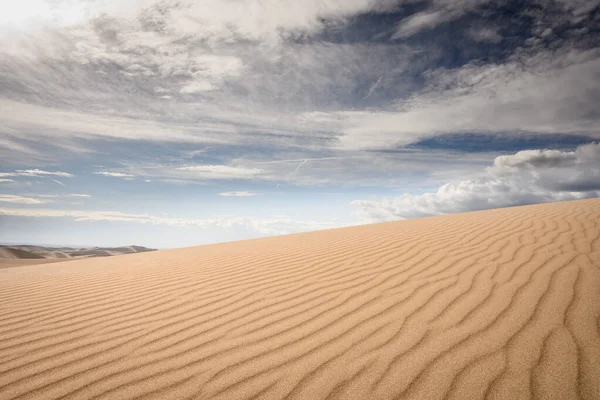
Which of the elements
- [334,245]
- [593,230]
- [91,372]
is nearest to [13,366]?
[91,372]

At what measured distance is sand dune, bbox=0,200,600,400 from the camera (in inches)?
78.2

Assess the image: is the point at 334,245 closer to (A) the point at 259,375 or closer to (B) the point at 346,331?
(B) the point at 346,331

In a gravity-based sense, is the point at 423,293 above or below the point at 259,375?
above

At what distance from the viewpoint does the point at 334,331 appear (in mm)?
2646

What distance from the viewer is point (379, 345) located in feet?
7.82

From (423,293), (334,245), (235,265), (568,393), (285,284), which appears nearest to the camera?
(568,393)

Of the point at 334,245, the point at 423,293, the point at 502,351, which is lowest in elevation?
the point at 502,351

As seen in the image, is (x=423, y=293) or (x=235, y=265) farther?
(x=235, y=265)

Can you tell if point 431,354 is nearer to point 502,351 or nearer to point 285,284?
point 502,351

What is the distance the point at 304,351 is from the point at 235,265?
11.3 feet

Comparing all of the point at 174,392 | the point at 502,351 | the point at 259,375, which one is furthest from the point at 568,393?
the point at 174,392

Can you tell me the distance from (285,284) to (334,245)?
274 cm

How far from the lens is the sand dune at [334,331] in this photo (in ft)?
6.51

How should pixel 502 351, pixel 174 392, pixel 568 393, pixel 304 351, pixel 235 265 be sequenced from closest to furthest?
pixel 568 393, pixel 174 392, pixel 502 351, pixel 304 351, pixel 235 265
